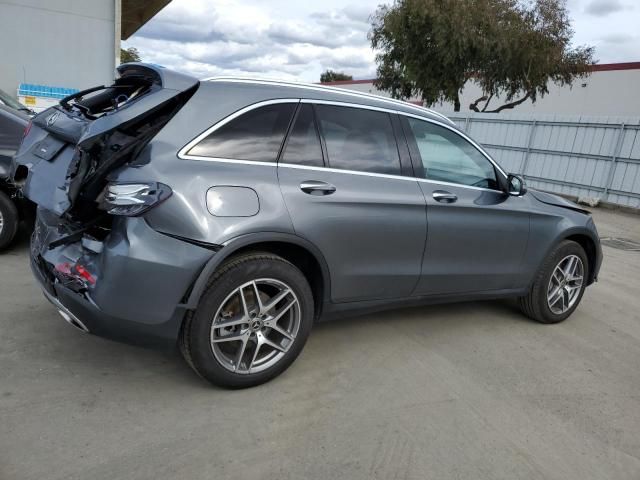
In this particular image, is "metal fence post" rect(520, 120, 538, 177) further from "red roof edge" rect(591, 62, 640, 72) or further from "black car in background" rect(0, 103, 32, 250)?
"red roof edge" rect(591, 62, 640, 72)

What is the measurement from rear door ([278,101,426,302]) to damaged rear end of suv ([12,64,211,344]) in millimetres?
711

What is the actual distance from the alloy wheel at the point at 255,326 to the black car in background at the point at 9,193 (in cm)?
323

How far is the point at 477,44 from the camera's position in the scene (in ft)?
66.9

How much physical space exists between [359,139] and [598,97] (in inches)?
1240

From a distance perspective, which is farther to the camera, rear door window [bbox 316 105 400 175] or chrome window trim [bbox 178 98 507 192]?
rear door window [bbox 316 105 400 175]

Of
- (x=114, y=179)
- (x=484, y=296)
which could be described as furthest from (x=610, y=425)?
(x=114, y=179)

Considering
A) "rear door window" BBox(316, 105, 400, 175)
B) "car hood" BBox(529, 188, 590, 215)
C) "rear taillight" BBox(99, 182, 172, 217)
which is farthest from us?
"car hood" BBox(529, 188, 590, 215)

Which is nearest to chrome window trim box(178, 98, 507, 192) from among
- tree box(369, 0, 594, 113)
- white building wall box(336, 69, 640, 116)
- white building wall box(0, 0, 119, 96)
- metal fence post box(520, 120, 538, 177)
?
metal fence post box(520, 120, 538, 177)

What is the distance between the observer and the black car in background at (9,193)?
518 cm

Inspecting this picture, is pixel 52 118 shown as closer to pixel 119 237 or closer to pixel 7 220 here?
pixel 119 237

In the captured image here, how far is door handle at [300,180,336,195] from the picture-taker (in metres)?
3.26

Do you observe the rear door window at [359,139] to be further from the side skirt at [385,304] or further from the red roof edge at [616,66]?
the red roof edge at [616,66]

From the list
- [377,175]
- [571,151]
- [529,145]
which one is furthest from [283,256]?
[529,145]

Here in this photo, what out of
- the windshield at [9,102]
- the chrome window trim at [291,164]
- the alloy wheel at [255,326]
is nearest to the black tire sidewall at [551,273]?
the chrome window trim at [291,164]
